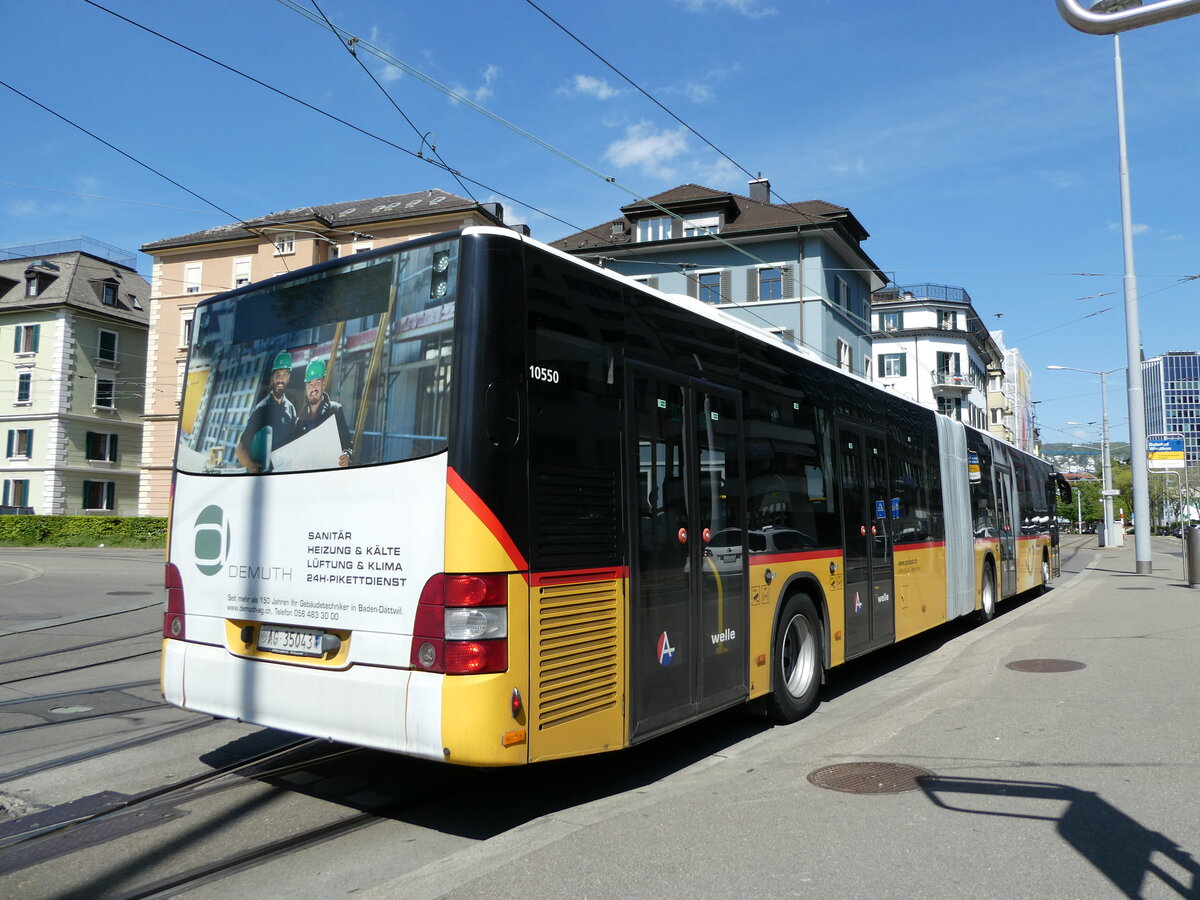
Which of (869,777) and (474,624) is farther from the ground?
(474,624)

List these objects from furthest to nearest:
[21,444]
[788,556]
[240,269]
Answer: [21,444] < [240,269] < [788,556]

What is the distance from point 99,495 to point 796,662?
5738cm

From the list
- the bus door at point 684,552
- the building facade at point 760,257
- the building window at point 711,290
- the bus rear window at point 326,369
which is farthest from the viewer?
the building window at point 711,290

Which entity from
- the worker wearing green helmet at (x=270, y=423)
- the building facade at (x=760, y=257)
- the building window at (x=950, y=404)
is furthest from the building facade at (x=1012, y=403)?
the worker wearing green helmet at (x=270, y=423)

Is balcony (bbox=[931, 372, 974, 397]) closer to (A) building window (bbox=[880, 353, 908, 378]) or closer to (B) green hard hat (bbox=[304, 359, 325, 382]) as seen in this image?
(A) building window (bbox=[880, 353, 908, 378])

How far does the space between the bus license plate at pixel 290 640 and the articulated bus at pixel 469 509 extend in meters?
0.02

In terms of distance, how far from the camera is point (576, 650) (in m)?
5.02

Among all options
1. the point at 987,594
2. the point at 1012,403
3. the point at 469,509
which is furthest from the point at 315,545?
the point at 1012,403

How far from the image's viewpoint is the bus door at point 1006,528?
16.1 m

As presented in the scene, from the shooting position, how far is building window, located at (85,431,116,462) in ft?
182

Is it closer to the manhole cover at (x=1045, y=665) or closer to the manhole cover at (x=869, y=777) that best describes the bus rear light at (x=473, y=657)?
the manhole cover at (x=869, y=777)

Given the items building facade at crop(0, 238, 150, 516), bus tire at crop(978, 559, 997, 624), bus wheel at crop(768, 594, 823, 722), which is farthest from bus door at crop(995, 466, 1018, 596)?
building facade at crop(0, 238, 150, 516)

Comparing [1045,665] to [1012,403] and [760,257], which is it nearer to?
[760,257]

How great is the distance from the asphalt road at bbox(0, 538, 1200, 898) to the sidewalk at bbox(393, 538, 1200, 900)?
0.02m
